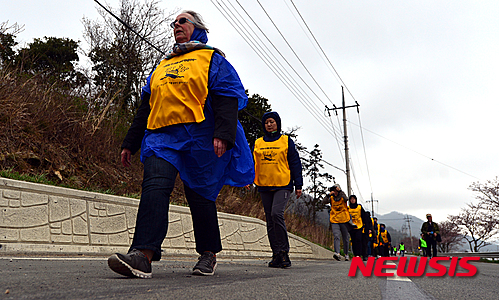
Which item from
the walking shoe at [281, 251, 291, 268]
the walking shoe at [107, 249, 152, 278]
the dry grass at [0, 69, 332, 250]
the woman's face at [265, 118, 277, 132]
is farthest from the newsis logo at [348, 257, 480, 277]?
the dry grass at [0, 69, 332, 250]

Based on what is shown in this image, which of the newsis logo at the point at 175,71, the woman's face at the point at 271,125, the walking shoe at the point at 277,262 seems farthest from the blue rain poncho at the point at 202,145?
the woman's face at the point at 271,125

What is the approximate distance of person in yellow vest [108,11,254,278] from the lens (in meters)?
2.70

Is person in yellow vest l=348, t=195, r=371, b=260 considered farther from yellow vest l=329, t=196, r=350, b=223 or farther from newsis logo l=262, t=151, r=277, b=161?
newsis logo l=262, t=151, r=277, b=161

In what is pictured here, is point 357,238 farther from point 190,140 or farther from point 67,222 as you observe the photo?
point 190,140

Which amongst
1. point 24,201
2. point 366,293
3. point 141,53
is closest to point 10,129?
point 24,201

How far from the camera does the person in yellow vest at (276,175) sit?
5.27 m

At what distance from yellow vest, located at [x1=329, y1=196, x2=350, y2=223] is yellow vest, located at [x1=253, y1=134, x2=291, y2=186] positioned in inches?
227

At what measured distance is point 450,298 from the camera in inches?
83.1

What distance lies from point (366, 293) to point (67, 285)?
4.81 ft

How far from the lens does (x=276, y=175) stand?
540cm

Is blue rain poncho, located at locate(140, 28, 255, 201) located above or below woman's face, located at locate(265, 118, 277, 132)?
below

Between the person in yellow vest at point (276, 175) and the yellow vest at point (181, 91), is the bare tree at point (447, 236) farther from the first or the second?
the yellow vest at point (181, 91)

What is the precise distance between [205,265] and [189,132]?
3.22 ft

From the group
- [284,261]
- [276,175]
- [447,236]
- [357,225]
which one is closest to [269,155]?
[276,175]
